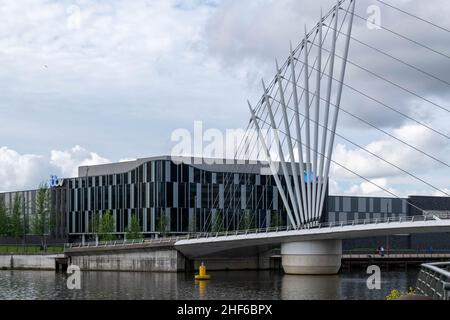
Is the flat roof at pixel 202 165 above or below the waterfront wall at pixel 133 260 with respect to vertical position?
above

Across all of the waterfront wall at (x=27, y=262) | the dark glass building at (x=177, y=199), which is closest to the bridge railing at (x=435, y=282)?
the waterfront wall at (x=27, y=262)

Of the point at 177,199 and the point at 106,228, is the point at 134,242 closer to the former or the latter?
the point at 106,228

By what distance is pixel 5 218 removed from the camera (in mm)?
127812

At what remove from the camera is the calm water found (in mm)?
57750

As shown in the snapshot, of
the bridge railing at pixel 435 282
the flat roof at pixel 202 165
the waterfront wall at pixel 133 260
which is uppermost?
the flat roof at pixel 202 165

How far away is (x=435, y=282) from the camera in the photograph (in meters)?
18.7

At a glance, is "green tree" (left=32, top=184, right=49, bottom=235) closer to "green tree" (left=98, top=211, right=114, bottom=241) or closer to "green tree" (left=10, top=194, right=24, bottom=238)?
"green tree" (left=10, top=194, right=24, bottom=238)

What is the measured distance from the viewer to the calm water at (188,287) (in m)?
57.8

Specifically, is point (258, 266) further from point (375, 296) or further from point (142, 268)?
point (375, 296)

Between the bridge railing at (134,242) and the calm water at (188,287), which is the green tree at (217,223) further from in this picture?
the calm water at (188,287)

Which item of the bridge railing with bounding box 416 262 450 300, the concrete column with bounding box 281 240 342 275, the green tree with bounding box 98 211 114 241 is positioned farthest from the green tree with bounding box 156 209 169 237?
the bridge railing with bounding box 416 262 450 300

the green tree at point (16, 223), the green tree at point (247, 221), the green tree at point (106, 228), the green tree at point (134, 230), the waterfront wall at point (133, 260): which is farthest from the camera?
the green tree at point (16, 223)

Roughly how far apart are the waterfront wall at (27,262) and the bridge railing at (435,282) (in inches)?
3149
